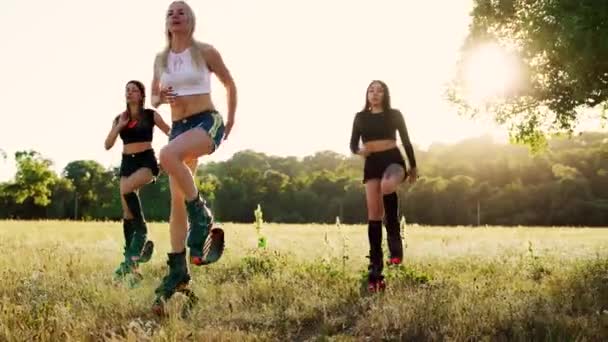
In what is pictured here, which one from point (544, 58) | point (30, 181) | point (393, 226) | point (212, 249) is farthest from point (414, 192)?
point (212, 249)

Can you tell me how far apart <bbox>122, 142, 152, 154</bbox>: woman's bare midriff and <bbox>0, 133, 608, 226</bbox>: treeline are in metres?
66.9

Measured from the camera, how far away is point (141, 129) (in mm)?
9047

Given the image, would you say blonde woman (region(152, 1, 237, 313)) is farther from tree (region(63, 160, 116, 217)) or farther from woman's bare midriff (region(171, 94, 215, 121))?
tree (region(63, 160, 116, 217))

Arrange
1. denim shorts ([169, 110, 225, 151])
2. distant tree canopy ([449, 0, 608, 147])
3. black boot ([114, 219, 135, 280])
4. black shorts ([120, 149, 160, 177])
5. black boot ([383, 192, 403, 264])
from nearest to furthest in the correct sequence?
denim shorts ([169, 110, 225, 151]) < black boot ([383, 192, 403, 264]) < black boot ([114, 219, 135, 280]) < black shorts ([120, 149, 160, 177]) < distant tree canopy ([449, 0, 608, 147])

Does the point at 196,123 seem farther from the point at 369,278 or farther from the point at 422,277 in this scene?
the point at 422,277

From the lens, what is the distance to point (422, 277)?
8.35 metres

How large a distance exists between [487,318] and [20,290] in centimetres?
542

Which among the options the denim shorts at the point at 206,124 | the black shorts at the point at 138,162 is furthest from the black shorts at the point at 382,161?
the black shorts at the point at 138,162

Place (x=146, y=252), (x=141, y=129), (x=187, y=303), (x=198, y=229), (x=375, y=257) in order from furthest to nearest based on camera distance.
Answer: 1. (x=146, y=252)
2. (x=141, y=129)
3. (x=375, y=257)
4. (x=187, y=303)
5. (x=198, y=229)

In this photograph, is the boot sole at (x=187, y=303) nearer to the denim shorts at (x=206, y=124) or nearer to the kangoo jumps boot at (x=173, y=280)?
the kangoo jumps boot at (x=173, y=280)

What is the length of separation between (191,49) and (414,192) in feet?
268

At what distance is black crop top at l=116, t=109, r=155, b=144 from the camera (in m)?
9.02

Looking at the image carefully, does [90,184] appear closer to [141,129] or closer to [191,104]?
[141,129]

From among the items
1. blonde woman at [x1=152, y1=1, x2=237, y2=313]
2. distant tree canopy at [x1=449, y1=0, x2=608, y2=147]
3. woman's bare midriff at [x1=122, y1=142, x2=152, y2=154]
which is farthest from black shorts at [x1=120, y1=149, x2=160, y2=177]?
distant tree canopy at [x1=449, y1=0, x2=608, y2=147]
